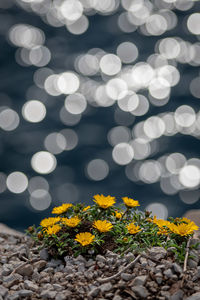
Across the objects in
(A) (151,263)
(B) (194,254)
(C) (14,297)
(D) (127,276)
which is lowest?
(C) (14,297)

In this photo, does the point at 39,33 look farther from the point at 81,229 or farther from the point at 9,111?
the point at 81,229

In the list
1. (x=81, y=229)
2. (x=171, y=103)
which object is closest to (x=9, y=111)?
(x=171, y=103)

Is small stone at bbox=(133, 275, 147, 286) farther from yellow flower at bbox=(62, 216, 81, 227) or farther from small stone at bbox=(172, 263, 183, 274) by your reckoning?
yellow flower at bbox=(62, 216, 81, 227)

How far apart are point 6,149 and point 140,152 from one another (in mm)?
4295

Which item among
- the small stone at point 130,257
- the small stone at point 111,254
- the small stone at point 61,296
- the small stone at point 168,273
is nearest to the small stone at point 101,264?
the small stone at point 111,254

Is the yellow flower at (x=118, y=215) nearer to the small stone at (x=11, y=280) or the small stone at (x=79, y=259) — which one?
the small stone at (x=79, y=259)

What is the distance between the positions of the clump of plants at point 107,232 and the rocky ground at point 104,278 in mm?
97

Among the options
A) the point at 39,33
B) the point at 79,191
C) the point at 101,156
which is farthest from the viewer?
the point at 39,33

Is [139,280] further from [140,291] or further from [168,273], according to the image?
[168,273]

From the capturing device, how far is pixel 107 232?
146 inches

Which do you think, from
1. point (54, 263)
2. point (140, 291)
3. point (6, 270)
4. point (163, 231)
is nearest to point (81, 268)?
point (54, 263)

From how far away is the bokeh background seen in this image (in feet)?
37.5

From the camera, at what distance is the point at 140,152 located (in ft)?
41.3

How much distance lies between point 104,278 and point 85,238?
17.0 inches
